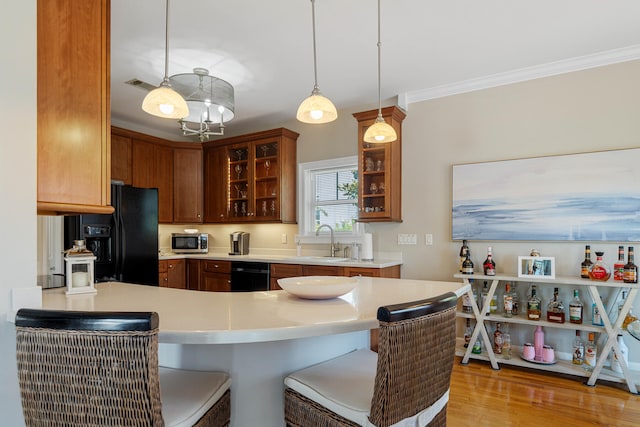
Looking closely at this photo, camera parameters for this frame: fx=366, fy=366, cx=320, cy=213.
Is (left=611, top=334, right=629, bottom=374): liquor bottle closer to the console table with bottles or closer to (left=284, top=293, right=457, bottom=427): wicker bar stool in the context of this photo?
the console table with bottles

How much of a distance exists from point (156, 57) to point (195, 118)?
0.57 m

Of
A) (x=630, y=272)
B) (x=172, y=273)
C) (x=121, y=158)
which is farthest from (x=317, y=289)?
(x=121, y=158)

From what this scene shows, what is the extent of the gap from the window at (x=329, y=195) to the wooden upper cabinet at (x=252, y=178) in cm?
17

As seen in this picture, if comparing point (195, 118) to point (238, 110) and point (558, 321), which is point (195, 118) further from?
point (558, 321)

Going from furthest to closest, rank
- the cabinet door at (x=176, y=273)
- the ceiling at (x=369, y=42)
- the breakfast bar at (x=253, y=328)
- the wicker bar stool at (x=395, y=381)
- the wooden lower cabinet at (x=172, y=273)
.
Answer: the cabinet door at (x=176, y=273) → the wooden lower cabinet at (x=172, y=273) → the ceiling at (x=369, y=42) → the breakfast bar at (x=253, y=328) → the wicker bar stool at (x=395, y=381)

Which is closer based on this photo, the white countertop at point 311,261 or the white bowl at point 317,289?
the white bowl at point 317,289

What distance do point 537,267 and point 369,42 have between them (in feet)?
7.50

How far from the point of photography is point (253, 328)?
3.67 feet

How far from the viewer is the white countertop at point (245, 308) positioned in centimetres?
111

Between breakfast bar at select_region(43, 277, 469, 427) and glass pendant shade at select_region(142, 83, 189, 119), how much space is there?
2.96 ft

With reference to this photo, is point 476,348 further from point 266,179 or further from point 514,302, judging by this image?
point 266,179

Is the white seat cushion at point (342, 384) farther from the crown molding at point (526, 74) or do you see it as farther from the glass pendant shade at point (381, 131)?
the crown molding at point (526, 74)

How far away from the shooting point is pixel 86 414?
0.91 meters

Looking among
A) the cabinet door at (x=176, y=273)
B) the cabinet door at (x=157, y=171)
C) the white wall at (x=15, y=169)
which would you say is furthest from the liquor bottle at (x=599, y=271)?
the cabinet door at (x=157, y=171)
